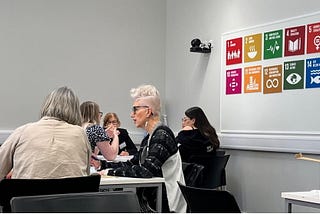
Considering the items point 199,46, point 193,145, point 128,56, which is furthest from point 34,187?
point 128,56

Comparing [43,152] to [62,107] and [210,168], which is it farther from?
[210,168]

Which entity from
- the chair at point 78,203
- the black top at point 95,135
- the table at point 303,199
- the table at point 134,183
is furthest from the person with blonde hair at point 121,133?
the chair at point 78,203

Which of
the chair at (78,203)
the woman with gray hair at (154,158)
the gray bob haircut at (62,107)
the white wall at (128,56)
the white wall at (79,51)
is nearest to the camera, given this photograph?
the chair at (78,203)

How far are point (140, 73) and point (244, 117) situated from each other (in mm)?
1969

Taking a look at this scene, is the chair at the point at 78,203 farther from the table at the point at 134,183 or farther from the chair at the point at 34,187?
the table at the point at 134,183

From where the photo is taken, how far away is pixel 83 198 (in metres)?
1.49

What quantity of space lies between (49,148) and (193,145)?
7.74 ft

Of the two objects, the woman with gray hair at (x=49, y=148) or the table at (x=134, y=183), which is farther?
the table at (x=134, y=183)

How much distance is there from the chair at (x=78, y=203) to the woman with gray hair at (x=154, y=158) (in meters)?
1.31

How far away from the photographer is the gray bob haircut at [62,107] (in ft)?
Result: 8.35

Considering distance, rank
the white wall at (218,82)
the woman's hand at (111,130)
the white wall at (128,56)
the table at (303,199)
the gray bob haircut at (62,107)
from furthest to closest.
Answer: the woman's hand at (111,130)
the white wall at (128,56)
the white wall at (218,82)
the gray bob haircut at (62,107)
the table at (303,199)

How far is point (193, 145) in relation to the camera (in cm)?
457

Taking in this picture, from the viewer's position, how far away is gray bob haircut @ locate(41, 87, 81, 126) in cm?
254

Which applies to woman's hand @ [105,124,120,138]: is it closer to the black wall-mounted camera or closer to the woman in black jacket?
the woman in black jacket
